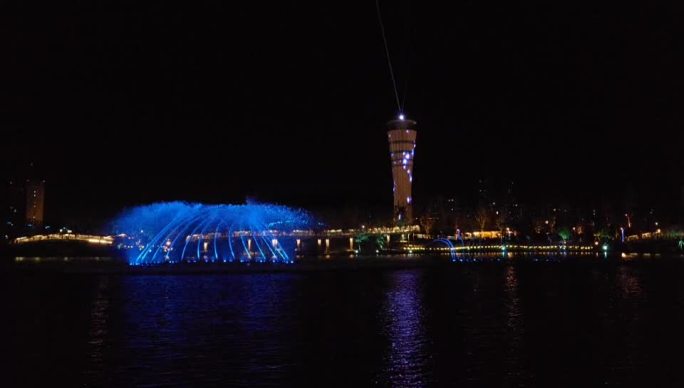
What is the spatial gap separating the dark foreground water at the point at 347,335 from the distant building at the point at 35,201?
118 meters

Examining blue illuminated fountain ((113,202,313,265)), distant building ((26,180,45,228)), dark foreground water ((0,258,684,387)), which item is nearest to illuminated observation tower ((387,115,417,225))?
blue illuminated fountain ((113,202,313,265))

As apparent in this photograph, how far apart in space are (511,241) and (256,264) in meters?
54.5

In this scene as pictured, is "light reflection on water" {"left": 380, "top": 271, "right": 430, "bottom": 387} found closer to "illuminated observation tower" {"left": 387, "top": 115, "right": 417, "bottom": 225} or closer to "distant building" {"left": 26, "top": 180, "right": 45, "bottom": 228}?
"illuminated observation tower" {"left": 387, "top": 115, "right": 417, "bottom": 225}

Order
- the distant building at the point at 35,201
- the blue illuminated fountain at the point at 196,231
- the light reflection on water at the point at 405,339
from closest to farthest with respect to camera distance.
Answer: the light reflection on water at the point at 405,339 < the blue illuminated fountain at the point at 196,231 < the distant building at the point at 35,201

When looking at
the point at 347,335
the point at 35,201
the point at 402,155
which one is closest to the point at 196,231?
the point at 347,335

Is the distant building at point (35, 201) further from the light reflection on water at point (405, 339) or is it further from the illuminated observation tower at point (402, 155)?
the light reflection on water at point (405, 339)

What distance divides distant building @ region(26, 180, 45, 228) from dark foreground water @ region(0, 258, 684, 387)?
386 ft

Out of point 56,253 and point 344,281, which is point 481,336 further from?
point 56,253

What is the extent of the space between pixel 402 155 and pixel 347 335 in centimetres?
11292

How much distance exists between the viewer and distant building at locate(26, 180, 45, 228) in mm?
138500

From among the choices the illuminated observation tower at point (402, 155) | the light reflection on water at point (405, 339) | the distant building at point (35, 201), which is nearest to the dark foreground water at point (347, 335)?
the light reflection on water at point (405, 339)

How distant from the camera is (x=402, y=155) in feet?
422

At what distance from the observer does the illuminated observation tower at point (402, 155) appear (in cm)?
12481

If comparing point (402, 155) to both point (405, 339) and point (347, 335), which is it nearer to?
point (347, 335)
